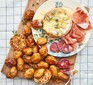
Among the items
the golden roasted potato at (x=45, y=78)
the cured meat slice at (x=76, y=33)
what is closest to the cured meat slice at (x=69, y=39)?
the cured meat slice at (x=76, y=33)

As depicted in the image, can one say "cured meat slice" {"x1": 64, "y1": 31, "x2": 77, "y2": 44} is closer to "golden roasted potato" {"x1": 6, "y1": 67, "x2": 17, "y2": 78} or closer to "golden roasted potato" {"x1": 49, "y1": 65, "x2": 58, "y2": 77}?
"golden roasted potato" {"x1": 49, "y1": 65, "x2": 58, "y2": 77}

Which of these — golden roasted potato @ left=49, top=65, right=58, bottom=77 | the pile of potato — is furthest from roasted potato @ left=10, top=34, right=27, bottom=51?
golden roasted potato @ left=49, top=65, right=58, bottom=77

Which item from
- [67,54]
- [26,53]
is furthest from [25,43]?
[67,54]

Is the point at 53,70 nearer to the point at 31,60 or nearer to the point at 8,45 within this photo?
the point at 31,60

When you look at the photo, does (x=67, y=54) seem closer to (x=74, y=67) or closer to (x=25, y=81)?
(x=74, y=67)

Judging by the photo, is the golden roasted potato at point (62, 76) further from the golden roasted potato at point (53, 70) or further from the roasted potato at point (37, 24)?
the roasted potato at point (37, 24)
